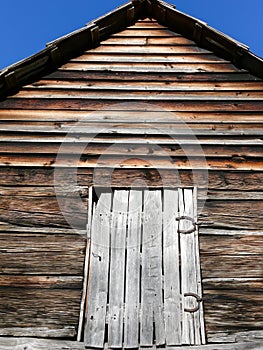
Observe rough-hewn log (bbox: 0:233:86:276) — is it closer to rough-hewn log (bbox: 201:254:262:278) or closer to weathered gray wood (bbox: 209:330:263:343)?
rough-hewn log (bbox: 201:254:262:278)

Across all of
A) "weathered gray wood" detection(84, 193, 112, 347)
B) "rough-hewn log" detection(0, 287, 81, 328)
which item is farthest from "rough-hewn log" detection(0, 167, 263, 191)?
"rough-hewn log" detection(0, 287, 81, 328)

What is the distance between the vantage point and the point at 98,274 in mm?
5129

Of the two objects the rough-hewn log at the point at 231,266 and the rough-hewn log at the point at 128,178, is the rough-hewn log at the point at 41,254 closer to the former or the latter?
the rough-hewn log at the point at 128,178

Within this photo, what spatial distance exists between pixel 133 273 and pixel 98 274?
0.35 metres

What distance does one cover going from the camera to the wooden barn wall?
498cm

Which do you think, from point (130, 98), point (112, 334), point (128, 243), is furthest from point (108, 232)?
point (130, 98)

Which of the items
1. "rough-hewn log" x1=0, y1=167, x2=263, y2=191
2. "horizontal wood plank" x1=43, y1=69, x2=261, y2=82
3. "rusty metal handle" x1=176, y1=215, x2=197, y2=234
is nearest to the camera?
"rusty metal handle" x1=176, y1=215, x2=197, y2=234

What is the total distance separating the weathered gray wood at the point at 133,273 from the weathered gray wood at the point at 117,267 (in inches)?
2.0

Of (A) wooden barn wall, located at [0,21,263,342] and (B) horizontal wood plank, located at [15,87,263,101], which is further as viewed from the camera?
(B) horizontal wood plank, located at [15,87,263,101]

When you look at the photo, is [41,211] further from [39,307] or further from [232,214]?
[232,214]

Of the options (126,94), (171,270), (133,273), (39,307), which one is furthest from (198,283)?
(126,94)

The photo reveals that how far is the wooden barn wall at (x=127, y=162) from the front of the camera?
16.4ft

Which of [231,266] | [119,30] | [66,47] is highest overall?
[119,30]

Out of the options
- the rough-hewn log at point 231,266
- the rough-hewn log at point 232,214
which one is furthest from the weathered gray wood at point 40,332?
the rough-hewn log at point 232,214
